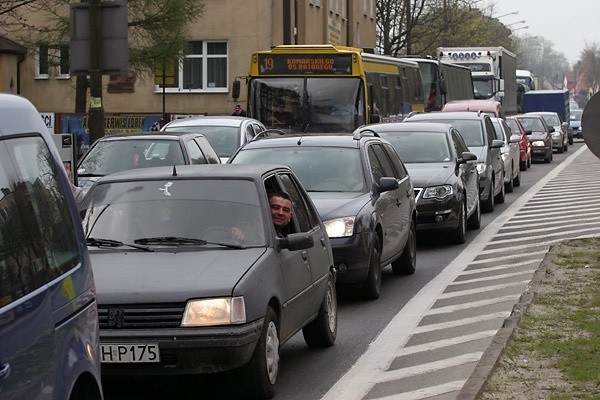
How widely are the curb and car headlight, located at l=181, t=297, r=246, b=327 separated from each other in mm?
1312

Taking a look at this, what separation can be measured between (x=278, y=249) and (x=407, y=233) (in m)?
5.86

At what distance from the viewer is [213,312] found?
736 cm

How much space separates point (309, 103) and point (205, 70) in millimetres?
22487

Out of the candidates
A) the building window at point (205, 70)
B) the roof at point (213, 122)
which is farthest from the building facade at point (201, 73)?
the roof at point (213, 122)

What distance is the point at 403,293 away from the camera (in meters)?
12.8

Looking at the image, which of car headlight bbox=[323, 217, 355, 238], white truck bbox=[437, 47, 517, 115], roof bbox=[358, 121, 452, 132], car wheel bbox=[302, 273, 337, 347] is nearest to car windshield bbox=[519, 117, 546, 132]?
white truck bbox=[437, 47, 517, 115]

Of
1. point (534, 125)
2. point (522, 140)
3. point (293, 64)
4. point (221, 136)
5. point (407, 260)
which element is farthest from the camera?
point (534, 125)

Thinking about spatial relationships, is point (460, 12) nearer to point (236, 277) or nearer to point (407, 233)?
point (407, 233)

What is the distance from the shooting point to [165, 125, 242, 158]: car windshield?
21953mm

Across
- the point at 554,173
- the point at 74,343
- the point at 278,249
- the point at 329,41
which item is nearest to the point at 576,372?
the point at 278,249

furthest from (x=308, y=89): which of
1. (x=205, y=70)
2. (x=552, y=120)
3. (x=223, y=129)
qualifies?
(x=552, y=120)

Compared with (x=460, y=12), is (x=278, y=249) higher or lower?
lower

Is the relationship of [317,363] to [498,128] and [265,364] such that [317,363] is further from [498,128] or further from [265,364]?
[498,128]

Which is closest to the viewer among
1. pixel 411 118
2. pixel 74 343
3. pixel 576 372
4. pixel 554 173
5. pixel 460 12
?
pixel 74 343
